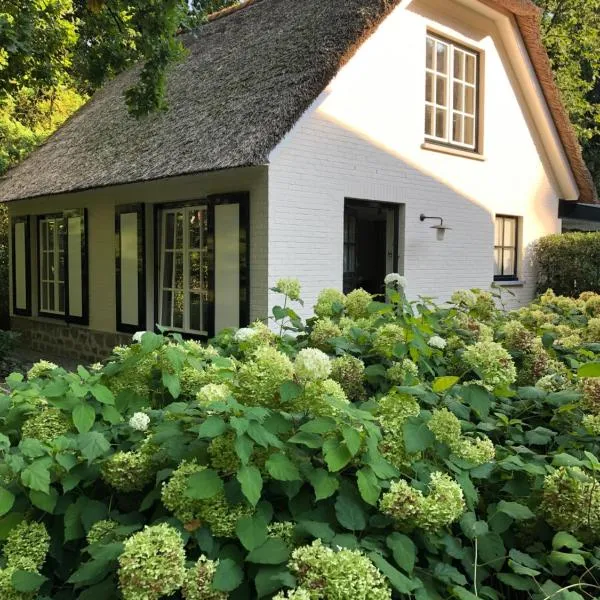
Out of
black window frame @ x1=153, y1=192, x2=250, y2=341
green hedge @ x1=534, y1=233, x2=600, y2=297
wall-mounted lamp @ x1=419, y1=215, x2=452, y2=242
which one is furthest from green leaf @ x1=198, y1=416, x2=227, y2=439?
green hedge @ x1=534, y1=233, x2=600, y2=297

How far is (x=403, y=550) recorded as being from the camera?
1.47 metres

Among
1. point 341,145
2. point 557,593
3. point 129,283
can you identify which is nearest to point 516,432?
point 557,593

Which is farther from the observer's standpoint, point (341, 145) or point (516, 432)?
point (341, 145)

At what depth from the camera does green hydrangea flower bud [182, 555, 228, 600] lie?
1.33 metres

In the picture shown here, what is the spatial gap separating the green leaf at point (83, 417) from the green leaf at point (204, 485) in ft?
1.50

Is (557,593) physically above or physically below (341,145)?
below

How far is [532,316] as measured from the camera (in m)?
3.31

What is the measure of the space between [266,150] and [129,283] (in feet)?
12.5

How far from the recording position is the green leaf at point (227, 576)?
53.0 inches

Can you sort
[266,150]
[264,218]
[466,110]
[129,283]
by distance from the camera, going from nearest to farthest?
[266,150], [264,218], [129,283], [466,110]

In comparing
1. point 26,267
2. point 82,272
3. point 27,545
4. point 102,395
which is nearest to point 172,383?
point 102,395

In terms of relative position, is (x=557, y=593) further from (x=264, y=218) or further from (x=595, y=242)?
(x=595, y=242)

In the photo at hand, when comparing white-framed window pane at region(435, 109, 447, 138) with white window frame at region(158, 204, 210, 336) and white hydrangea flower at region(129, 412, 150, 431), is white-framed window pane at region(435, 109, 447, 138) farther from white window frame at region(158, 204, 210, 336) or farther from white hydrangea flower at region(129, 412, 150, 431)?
white hydrangea flower at region(129, 412, 150, 431)

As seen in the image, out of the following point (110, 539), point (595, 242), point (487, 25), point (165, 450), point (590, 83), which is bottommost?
point (110, 539)
